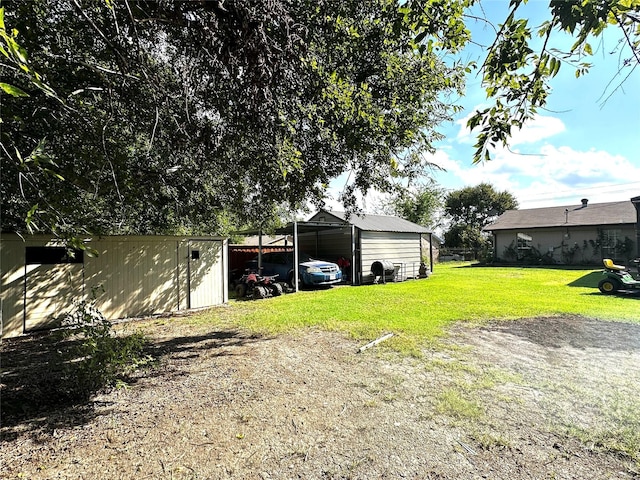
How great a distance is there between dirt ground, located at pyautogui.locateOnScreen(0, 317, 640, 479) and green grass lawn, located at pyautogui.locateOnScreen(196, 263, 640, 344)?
1.64 meters

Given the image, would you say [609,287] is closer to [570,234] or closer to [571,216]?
[570,234]

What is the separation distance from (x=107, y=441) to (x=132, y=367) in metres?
1.01

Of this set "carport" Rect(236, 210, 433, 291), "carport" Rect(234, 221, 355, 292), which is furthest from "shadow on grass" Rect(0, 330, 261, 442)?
"carport" Rect(236, 210, 433, 291)

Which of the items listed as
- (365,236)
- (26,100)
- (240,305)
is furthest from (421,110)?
(365,236)

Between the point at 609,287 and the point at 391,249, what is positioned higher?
the point at 391,249

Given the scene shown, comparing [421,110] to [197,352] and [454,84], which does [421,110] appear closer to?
[454,84]

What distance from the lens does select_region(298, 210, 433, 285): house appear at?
14.4 metres

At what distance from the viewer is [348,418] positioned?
10.4ft

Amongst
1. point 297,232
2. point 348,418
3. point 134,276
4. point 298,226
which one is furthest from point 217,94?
point 297,232

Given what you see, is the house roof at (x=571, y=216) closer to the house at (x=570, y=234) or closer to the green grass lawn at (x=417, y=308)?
the house at (x=570, y=234)

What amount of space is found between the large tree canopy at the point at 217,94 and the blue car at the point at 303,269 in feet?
24.1

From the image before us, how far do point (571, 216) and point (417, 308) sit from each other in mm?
19437

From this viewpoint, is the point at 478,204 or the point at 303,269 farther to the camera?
the point at 478,204

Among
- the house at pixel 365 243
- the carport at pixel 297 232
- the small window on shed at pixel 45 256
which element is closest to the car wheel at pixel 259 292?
the carport at pixel 297 232
